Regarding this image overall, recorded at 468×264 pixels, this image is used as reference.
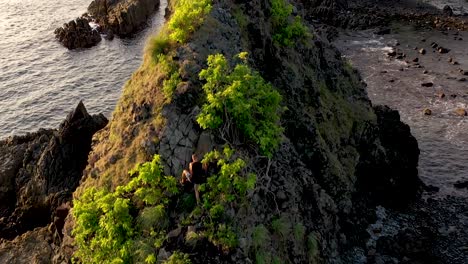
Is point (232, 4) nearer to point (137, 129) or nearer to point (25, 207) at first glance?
point (137, 129)

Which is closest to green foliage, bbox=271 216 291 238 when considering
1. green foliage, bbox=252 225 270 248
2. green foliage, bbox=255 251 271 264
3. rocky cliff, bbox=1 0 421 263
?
rocky cliff, bbox=1 0 421 263

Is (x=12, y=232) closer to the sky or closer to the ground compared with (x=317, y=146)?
closer to the ground

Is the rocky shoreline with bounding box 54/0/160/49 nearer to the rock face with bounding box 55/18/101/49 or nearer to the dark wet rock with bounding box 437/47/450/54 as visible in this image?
the rock face with bounding box 55/18/101/49

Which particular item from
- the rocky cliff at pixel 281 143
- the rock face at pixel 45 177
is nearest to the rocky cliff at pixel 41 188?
the rock face at pixel 45 177

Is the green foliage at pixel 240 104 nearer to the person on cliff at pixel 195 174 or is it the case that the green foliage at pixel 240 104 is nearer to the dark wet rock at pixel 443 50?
the person on cliff at pixel 195 174

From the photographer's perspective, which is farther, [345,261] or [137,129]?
[345,261]

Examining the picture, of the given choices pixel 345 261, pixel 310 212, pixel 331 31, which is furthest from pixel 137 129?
pixel 331 31

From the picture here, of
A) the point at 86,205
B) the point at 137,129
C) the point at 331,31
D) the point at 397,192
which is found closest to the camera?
the point at 86,205

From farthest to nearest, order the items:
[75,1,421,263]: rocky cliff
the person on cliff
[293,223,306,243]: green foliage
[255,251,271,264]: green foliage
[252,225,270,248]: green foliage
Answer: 1. [293,223,306,243]: green foliage
2. [75,1,421,263]: rocky cliff
3. [252,225,270,248]: green foliage
4. the person on cliff
5. [255,251,271,264]: green foliage
